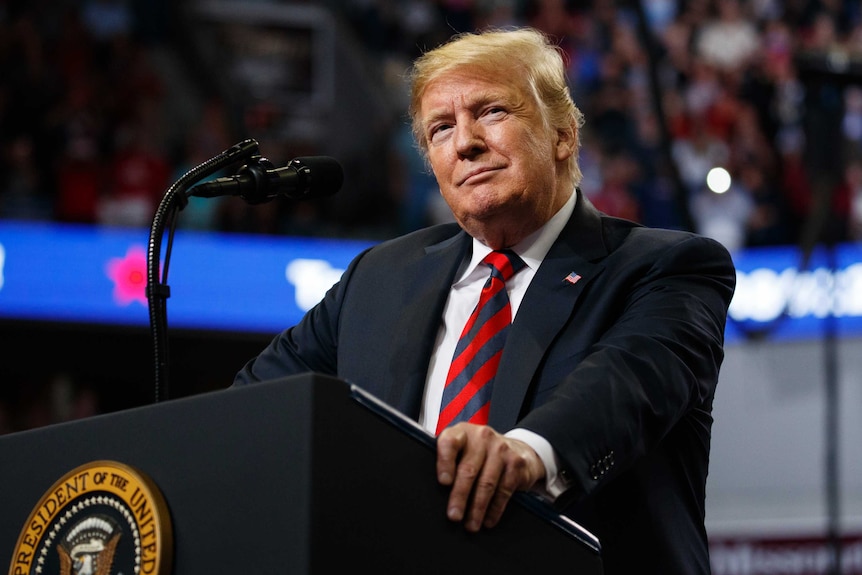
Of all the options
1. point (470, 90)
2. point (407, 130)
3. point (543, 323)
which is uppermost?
point (407, 130)

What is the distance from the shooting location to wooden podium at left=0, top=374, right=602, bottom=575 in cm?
112

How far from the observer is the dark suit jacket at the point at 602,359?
146 centimetres

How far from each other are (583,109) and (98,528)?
7.79m

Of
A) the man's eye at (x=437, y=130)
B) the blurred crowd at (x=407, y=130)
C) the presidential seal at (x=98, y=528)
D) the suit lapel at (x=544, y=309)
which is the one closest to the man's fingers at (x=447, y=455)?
the presidential seal at (x=98, y=528)

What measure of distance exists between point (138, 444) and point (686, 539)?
795 millimetres

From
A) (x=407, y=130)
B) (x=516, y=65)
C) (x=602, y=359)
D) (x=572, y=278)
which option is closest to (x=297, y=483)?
(x=602, y=359)

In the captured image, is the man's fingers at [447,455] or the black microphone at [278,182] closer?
the man's fingers at [447,455]

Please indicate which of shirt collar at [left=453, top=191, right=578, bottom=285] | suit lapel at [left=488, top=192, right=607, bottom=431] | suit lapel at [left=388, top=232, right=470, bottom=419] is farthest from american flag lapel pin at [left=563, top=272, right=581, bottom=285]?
suit lapel at [left=388, top=232, right=470, bottom=419]

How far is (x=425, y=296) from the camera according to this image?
190 cm

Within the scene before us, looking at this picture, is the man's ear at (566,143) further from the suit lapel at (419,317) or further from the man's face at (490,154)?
the suit lapel at (419,317)

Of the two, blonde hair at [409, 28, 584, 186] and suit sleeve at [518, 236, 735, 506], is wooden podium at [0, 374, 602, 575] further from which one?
blonde hair at [409, 28, 584, 186]

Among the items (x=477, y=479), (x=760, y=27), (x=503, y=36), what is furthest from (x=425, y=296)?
(x=760, y=27)

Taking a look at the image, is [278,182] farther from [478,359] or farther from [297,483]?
[297,483]

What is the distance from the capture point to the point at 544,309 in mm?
1755
